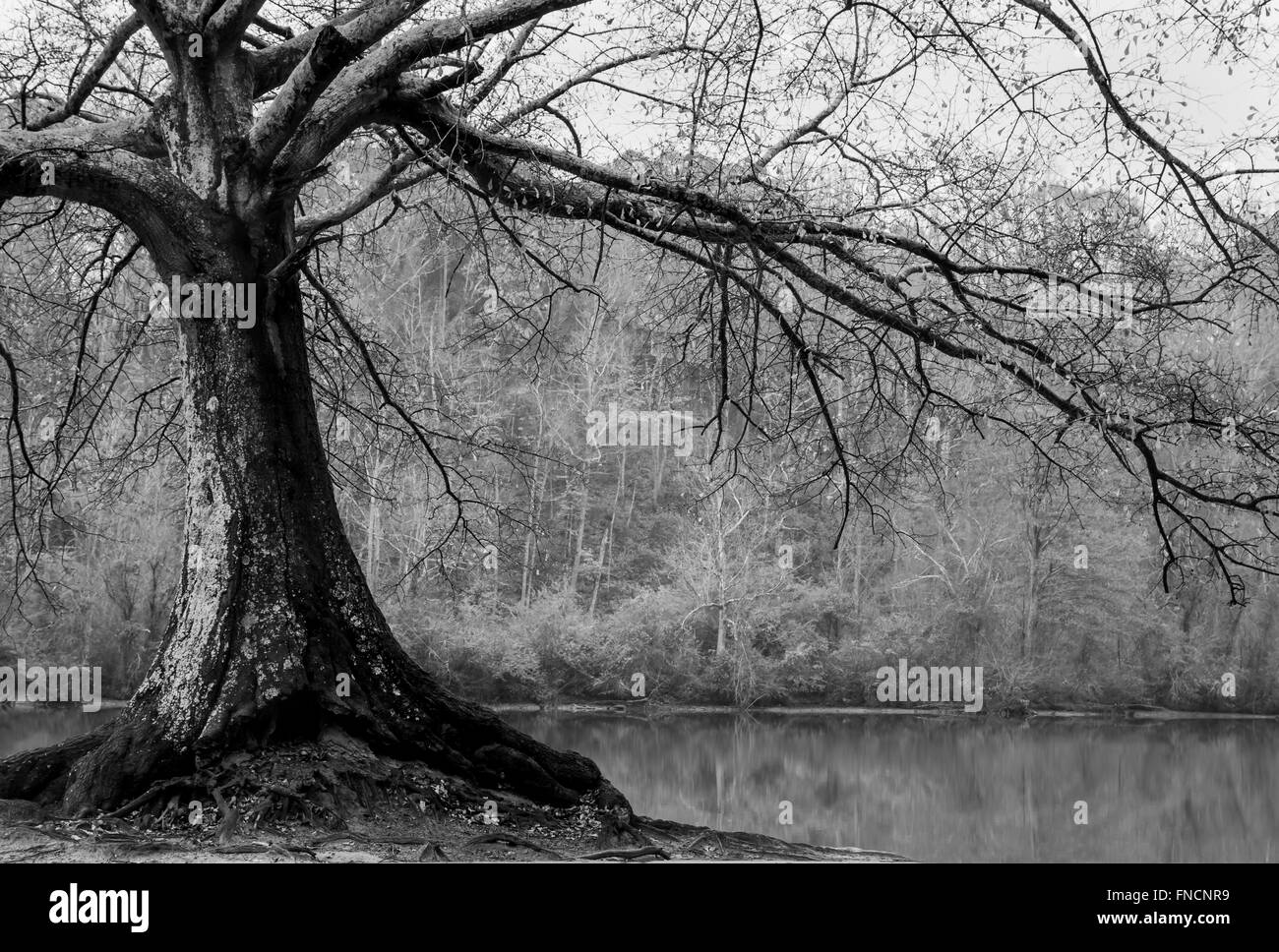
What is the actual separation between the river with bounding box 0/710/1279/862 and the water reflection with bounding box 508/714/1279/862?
0.04 metres

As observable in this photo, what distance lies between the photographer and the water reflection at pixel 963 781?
1789 cm

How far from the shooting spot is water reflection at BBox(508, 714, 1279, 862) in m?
17.9

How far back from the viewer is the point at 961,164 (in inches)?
324

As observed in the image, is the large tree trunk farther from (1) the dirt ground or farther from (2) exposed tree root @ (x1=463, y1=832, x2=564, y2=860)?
(2) exposed tree root @ (x1=463, y1=832, x2=564, y2=860)

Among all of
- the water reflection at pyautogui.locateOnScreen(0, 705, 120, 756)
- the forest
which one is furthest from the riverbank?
the water reflection at pyautogui.locateOnScreen(0, 705, 120, 756)

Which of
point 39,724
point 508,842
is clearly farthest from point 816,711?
point 508,842

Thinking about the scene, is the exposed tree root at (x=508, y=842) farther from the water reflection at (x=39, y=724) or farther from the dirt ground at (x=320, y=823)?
the water reflection at (x=39, y=724)

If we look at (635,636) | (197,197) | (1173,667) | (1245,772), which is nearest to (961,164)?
(197,197)

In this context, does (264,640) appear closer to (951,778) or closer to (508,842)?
(508,842)

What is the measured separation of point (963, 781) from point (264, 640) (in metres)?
17.1

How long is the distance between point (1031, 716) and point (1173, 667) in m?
3.44

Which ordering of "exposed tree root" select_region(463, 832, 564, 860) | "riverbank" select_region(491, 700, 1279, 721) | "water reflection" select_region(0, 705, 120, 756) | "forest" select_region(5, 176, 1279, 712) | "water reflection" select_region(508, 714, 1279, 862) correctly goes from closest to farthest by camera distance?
1. "exposed tree root" select_region(463, 832, 564, 860)
2. "water reflection" select_region(508, 714, 1279, 862)
3. "water reflection" select_region(0, 705, 120, 756)
4. "forest" select_region(5, 176, 1279, 712)
5. "riverbank" select_region(491, 700, 1279, 721)

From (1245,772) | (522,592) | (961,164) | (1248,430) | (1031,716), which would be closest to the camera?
(1248,430)

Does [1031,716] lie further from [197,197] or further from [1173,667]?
[197,197]
